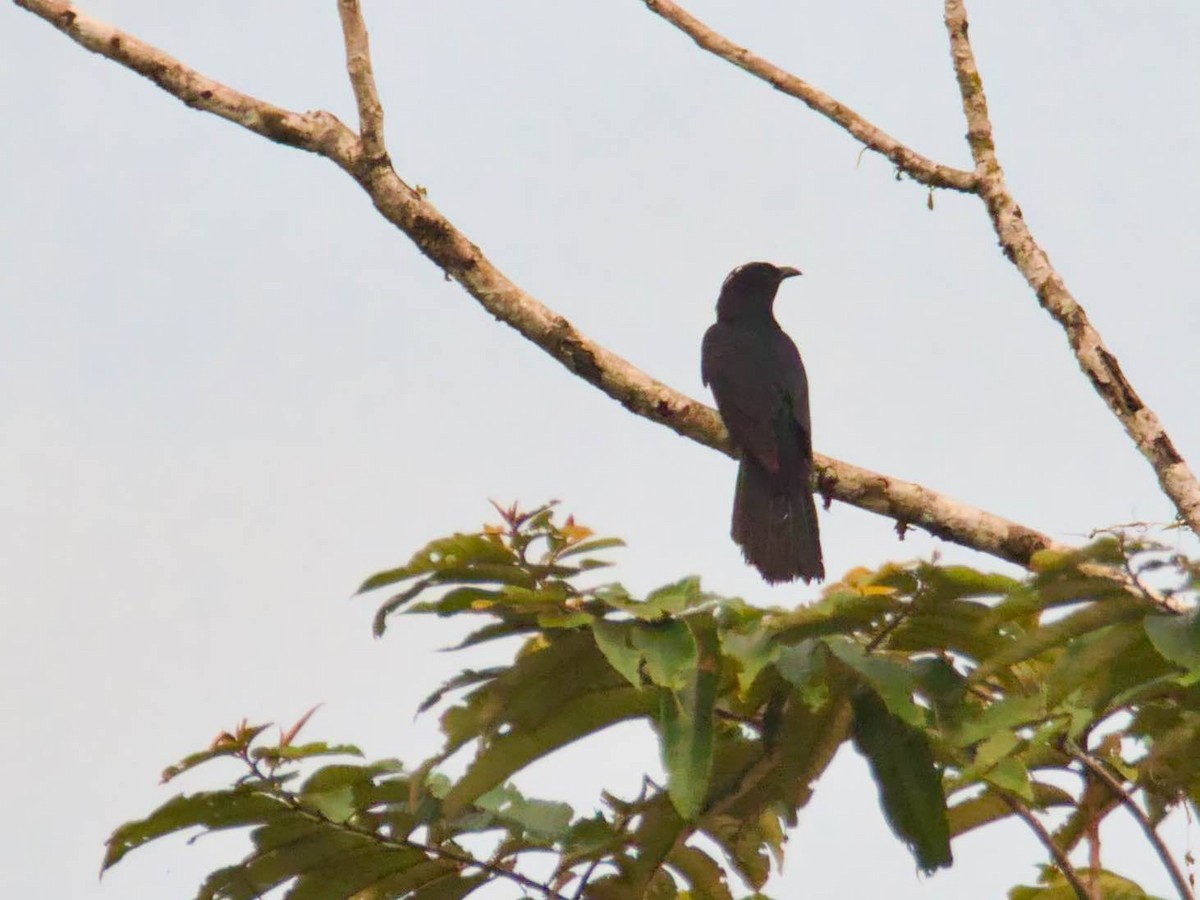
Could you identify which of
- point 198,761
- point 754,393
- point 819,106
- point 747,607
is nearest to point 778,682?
point 747,607

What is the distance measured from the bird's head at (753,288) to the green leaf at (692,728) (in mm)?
7424

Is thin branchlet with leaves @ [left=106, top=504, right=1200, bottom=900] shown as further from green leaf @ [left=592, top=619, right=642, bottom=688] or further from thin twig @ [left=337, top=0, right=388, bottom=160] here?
thin twig @ [left=337, top=0, right=388, bottom=160]

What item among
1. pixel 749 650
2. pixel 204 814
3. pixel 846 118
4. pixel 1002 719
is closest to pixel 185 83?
pixel 846 118

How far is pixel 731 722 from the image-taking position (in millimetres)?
3375

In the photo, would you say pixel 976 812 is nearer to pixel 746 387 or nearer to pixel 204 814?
pixel 204 814

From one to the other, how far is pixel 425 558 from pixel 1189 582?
1262 mm

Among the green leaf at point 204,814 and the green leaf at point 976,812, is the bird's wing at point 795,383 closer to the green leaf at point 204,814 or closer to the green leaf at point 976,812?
the green leaf at point 976,812

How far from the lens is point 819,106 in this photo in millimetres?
6656

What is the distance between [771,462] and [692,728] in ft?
16.2

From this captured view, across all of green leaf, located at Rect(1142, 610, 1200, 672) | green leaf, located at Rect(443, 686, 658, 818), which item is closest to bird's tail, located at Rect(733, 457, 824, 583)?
A: green leaf, located at Rect(443, 686, 658, 818)

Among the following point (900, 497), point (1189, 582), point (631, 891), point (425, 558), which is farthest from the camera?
point (900, 497)

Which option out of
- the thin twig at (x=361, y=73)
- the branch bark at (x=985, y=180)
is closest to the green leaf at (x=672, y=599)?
the branch bark at (x=985, y=180)

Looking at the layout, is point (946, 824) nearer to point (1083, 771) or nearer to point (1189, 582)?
point (1083, 771)

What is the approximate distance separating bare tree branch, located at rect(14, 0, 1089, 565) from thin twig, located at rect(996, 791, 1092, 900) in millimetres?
3037
